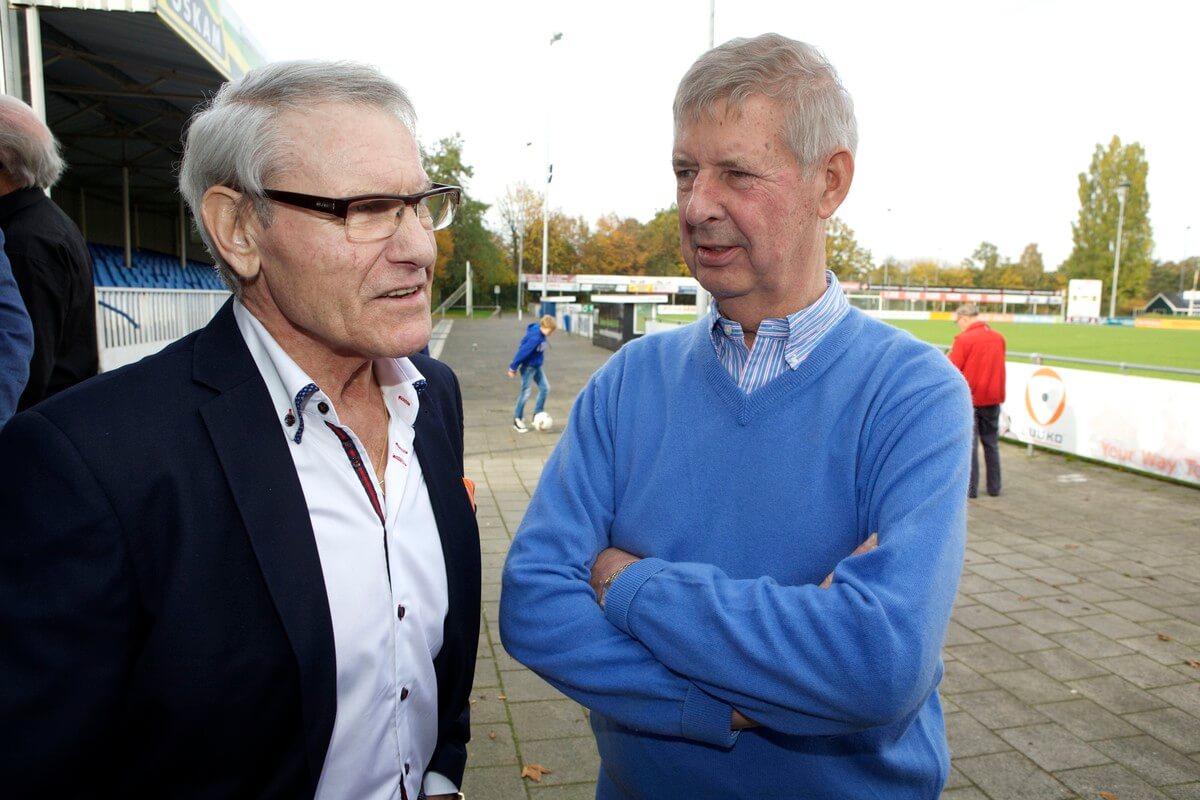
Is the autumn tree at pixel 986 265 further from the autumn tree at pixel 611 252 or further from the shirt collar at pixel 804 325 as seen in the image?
the shirt collar at pixel 804 325

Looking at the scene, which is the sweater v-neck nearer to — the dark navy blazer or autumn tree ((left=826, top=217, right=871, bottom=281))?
the dark navy blazer

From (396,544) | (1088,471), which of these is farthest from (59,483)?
(1088,471)

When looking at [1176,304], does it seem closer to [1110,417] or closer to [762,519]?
[1110,417]

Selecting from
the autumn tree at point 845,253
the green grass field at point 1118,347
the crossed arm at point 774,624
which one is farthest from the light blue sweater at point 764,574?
the autumn tree at point 845,253

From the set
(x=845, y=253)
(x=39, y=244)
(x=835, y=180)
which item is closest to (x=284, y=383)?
(x=835, y=180)

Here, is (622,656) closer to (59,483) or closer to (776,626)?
(776,626)

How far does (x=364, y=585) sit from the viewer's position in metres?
1.43

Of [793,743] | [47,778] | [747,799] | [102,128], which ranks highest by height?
[102,128]

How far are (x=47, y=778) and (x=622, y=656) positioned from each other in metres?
0.91

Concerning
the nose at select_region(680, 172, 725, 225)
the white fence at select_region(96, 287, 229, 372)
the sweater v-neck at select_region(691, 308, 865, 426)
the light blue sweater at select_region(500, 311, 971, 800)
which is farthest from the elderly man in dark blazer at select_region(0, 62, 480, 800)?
the white fence at select_region(96, 287, 229, 372)

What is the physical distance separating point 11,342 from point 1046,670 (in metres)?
5.07

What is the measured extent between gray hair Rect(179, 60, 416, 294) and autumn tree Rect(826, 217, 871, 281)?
83.1m

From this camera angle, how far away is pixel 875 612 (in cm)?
127

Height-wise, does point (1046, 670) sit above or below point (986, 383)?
below
